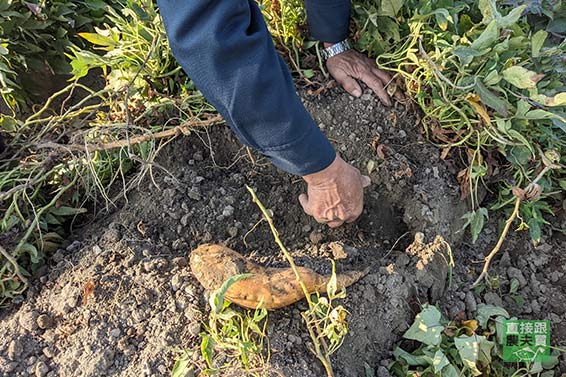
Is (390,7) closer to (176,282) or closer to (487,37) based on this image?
(487,37)

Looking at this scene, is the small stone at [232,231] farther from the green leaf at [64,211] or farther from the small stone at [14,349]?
the small stone at [14,349]

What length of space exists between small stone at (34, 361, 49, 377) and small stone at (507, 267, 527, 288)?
3.96ft

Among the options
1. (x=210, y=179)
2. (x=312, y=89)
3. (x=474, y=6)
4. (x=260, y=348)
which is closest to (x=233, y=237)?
(x=210, y=179)

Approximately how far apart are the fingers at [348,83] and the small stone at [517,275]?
0.65 meters

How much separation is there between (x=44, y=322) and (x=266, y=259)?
1.85 ft

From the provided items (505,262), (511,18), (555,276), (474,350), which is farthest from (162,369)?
(511,18)

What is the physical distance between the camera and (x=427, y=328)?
1.34 metres

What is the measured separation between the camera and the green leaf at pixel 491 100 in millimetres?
1414

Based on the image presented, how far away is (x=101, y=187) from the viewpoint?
1.59m

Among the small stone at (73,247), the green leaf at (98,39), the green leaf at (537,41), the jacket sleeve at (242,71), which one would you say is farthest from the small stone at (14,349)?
the green leaf at (537,41)

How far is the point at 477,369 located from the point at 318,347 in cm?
41

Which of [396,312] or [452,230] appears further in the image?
[452,230]

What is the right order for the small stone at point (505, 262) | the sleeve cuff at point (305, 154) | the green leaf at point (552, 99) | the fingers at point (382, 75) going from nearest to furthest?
the sleeve cuff at point (305, 154), the green leaf at point (552, 99), the small stone at point (505, 262), the fingers at point (382, 75)

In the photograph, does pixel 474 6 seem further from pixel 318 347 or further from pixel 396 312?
pixel 318 347
